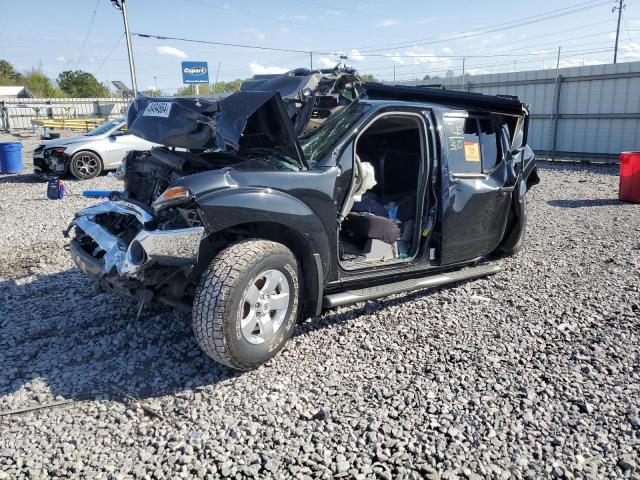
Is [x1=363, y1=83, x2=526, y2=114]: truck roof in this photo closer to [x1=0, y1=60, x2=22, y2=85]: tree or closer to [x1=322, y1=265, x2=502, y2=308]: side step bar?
[x1=322, y1=265, x2=502, y2=308]: side step bar

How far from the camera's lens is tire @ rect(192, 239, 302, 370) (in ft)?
10.2

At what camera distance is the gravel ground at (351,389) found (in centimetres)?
258

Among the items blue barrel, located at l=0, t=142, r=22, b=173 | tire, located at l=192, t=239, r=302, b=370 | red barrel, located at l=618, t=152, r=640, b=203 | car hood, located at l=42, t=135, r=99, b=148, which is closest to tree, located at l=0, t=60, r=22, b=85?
blue barrel, located at l=0, t=142, r=22, b=173

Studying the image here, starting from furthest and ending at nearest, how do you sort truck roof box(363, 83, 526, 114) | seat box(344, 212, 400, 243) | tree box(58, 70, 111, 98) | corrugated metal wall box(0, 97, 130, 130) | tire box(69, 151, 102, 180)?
tree box(58, 70, 111, 98), corrugated metal wall box(0, 97, 130, 130), tire box(69, 151, 102, 180), truck roof box(363, 83, 526, 114), seat box(344, 212, 400, 243)

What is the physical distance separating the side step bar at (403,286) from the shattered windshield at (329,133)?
99 centimetres

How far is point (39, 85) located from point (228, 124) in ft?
245

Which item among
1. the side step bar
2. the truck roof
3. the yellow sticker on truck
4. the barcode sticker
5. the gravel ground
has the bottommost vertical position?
the gravel ground

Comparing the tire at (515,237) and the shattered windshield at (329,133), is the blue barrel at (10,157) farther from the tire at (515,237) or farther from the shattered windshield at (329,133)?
the tire at (515,237)

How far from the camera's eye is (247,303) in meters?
3.27

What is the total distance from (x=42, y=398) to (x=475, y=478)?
2514 millimetres

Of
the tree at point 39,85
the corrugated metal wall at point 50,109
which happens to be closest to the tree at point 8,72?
the tree at point 39,85

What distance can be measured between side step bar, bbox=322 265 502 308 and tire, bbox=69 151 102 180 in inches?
397

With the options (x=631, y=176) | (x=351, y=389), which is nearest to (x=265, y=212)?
(x=351, y=389)

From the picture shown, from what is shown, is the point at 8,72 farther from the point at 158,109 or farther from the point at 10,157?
the point at 158,109
